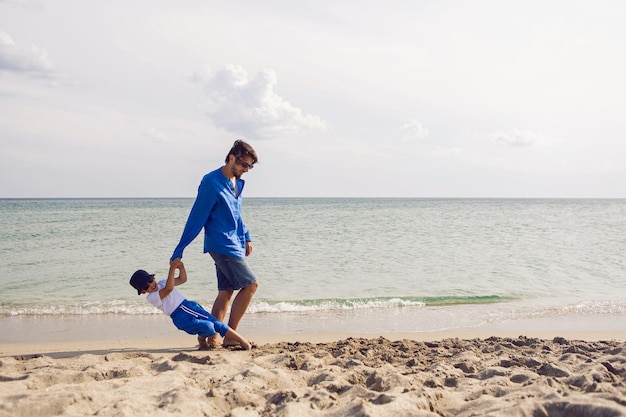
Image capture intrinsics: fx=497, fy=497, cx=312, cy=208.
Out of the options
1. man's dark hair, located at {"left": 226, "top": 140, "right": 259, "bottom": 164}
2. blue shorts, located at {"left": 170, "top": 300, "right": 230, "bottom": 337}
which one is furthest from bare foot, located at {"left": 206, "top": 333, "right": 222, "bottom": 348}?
man's dark hair, located at {"left": 226, "top": 140, "right": 259, "bottom": 164}

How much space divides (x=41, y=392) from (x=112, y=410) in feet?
1.99

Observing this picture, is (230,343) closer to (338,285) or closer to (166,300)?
(166,300)

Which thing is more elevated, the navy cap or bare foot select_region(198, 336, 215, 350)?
the navy cap

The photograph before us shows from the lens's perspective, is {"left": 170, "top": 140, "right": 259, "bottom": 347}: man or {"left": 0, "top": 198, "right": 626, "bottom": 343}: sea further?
{"left": 0, "top": 198, "right": 626, "bottom": 343}: sea

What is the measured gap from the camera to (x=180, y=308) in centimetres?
448

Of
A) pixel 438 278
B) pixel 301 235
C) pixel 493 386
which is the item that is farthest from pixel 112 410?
pixel 301 235

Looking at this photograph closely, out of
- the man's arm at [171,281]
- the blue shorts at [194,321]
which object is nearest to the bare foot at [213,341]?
the blue shorts at [194,321]

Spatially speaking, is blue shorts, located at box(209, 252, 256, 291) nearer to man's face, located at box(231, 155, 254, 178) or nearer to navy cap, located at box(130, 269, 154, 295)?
navy cap, located at box(130, 269, 154, 295)

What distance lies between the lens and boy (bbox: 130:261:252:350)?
435 cm

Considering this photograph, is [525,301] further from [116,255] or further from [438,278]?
[116,255]

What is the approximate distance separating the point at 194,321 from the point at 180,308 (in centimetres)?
17

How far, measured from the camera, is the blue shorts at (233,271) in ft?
14.9

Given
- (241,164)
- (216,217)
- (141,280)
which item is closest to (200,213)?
(216,217)

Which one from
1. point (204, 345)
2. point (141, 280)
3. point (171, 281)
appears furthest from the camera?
point (204, 345)
